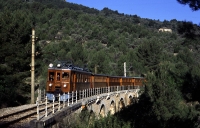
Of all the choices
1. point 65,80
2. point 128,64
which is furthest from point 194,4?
point 128,64

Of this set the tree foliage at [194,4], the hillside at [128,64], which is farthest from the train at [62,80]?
the tree foliage at [194,4]

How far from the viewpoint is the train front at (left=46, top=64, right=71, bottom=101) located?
64.0 ft

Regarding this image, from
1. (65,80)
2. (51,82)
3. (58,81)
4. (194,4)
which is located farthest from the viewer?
(51,82)

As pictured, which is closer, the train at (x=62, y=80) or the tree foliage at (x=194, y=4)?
the tree foliage at (x=194, y=4)

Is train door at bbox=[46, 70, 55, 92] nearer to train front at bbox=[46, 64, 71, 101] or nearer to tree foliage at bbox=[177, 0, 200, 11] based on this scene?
train front at bbox=[46, 64, 71, 101]

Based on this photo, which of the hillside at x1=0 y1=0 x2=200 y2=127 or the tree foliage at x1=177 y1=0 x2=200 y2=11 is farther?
the hillside at x1=0 y1=0 x2=200 y2=127

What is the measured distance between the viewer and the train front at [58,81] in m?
19.5

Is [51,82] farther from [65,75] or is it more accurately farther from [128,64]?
[128,64]

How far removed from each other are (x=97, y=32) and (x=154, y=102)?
6384 centimetres

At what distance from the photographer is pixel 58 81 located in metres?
19.8

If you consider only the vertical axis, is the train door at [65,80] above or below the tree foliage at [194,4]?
below

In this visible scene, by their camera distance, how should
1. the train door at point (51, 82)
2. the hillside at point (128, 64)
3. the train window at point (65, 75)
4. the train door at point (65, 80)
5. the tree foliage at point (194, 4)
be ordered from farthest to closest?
the hillside at point (128, 64) < the train door at point (51, 82) < the train window at point (65, 75) < the train door at point (65, 80) < the tree foliage at point (194, 4)

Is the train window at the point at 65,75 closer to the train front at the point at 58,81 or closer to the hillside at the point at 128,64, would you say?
the train front at the point at 58,81

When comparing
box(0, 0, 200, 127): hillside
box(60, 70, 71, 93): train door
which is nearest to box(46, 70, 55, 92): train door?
box(60, 70, 71, 93): train door
